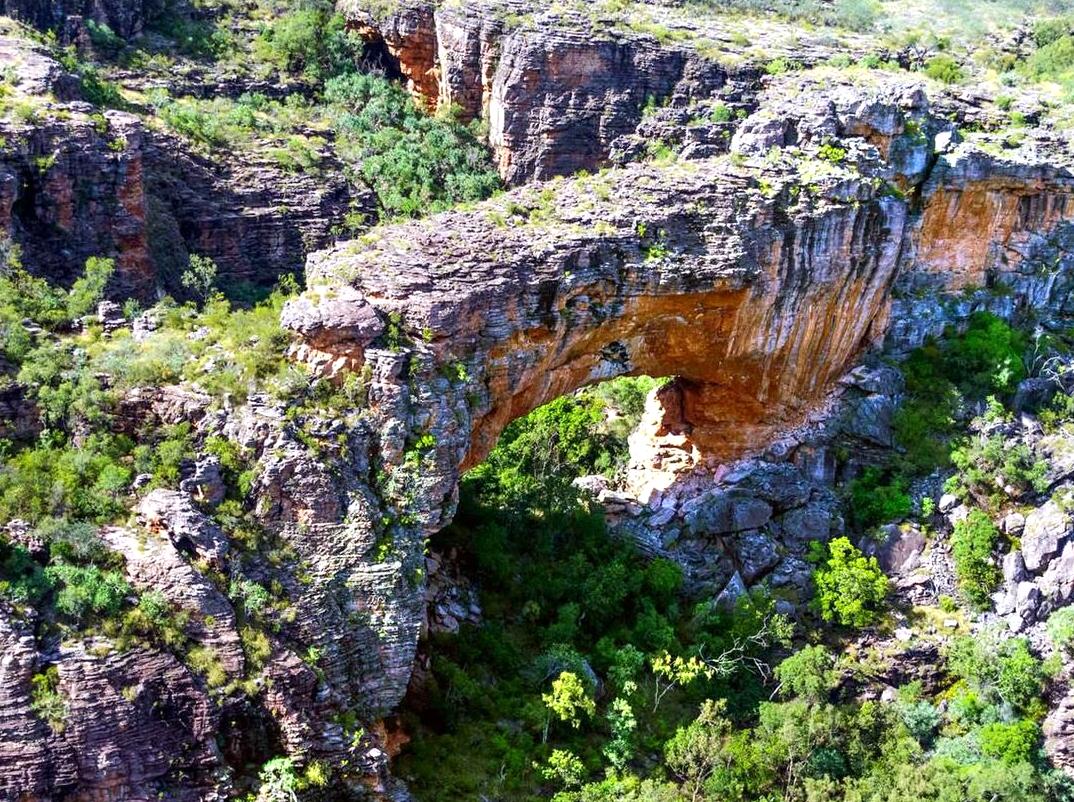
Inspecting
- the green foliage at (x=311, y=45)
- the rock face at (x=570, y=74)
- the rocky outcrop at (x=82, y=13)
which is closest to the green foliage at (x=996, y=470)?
the rock face at (x=570, y=74)

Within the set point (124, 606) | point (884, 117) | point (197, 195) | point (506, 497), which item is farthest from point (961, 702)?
point (197, 195)

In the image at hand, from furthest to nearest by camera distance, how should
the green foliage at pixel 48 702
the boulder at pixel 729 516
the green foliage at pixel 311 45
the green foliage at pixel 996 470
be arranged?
1. the green foliage at pixel 311 45
2. the boulder at pixel 729 516
3. the green foliage at pixel 996 470
4. the green foliage at pixel 48 702

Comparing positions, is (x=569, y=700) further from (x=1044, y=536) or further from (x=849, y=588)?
(x=1044, y=536)

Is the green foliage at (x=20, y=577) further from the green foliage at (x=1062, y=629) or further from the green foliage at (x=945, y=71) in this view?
the green foliage at (x=945, y=71)

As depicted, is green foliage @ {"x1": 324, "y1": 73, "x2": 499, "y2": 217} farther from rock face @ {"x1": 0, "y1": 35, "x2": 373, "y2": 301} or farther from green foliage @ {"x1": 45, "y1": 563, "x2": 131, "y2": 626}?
green foliage @ {"x1": 45, "y1": 563, "x2": 131, "y2": 626}

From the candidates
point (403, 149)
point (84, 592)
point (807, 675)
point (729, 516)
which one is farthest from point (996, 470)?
point (403, 149)

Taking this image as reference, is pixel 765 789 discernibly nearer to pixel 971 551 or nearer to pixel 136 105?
pixel 971 551

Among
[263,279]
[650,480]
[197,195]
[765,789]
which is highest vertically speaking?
[197,195]
